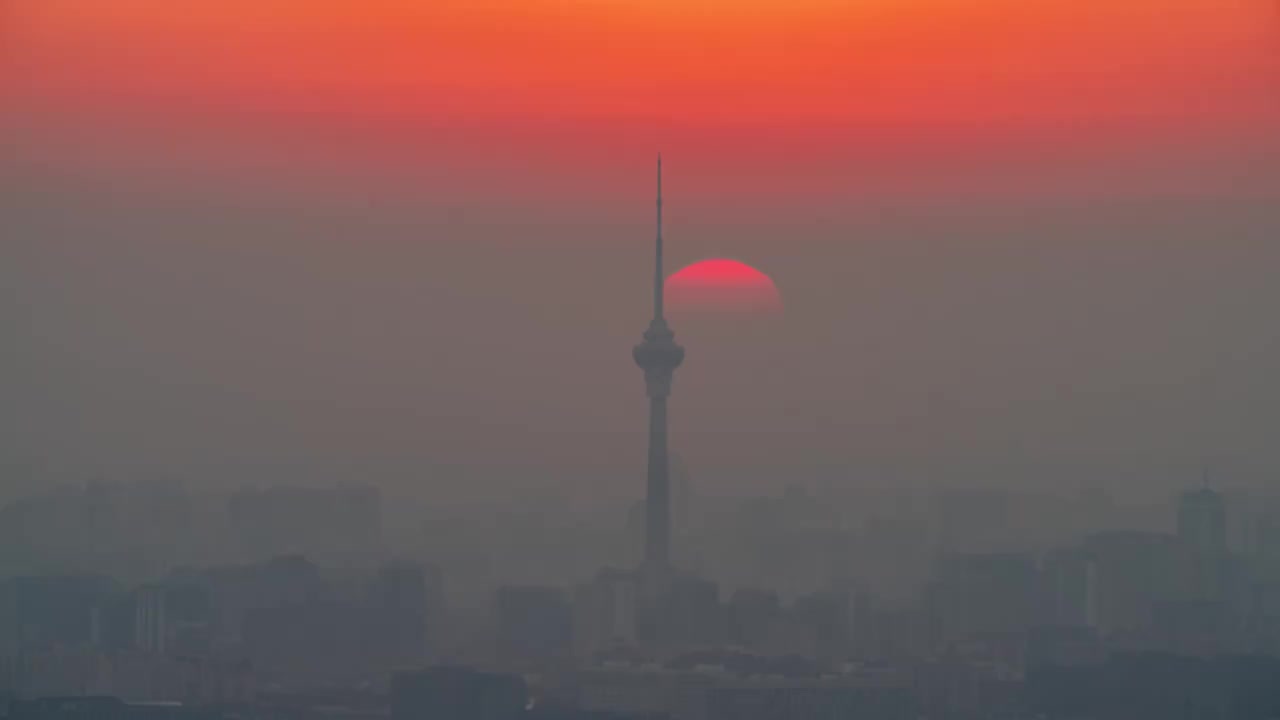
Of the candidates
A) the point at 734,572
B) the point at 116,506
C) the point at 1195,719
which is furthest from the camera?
the point at 734,572

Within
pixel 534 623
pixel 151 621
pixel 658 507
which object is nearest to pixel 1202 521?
pixel 658 507

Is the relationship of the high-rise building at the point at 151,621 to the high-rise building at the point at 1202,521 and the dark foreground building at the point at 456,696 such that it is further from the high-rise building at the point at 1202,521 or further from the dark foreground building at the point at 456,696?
the high-rise building at the point at 1202,521

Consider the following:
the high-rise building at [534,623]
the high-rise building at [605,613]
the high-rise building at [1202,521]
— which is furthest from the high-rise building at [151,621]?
the high-rise building at [1202,521]

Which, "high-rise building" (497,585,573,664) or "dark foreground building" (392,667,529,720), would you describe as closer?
"dark foreground building" (392,667,529,720)

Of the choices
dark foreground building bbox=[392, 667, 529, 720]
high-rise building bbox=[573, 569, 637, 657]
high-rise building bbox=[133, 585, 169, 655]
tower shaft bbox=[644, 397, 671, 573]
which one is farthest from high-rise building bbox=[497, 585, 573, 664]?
high-rise building bbox=[133, 585, 169, 655]

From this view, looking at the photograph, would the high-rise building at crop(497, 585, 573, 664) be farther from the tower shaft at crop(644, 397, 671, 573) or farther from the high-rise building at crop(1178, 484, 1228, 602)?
the high-rise building at crop(1178, 484, 1228, 602)

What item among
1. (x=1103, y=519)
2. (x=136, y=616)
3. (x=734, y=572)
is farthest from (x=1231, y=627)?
(x=136, y=616)

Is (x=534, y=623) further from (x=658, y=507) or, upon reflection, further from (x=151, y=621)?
(x=151, y=621)

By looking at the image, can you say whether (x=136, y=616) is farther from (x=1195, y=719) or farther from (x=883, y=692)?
(x=1195, y=719)
